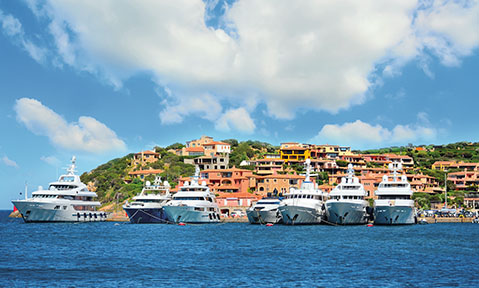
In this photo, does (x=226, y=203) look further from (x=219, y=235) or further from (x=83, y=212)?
(x=219, y=235)

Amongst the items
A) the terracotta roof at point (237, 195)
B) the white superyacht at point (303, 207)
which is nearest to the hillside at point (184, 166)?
the terracotta roof at point (237, 195)

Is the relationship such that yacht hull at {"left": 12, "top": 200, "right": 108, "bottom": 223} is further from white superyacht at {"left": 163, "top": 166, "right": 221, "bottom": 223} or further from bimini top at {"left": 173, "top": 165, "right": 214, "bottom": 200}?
bimini top at {"left": 173, "top": 165, "right": 214, "bottom": 200}

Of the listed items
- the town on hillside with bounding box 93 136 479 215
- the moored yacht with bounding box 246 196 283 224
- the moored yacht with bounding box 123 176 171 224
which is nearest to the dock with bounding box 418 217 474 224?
the town on hillside with bounding box 93 136 479 215

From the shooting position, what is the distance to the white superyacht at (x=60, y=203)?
94.9 meters

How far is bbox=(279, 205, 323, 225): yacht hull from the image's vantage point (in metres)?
82.9

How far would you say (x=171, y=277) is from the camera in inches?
1452

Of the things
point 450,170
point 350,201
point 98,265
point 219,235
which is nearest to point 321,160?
point 450,170

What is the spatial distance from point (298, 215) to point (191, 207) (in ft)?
58.2

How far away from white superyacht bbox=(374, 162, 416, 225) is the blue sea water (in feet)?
55.1

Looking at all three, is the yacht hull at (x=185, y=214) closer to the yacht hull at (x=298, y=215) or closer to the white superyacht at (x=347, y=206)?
the yacht hull at (x=298, y=215)

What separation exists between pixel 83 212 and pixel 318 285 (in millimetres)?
74785

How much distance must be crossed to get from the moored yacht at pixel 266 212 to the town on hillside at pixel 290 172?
71.2 feet

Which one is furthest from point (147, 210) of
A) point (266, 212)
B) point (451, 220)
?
point (451, 220)

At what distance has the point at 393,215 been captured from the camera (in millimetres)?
84812
